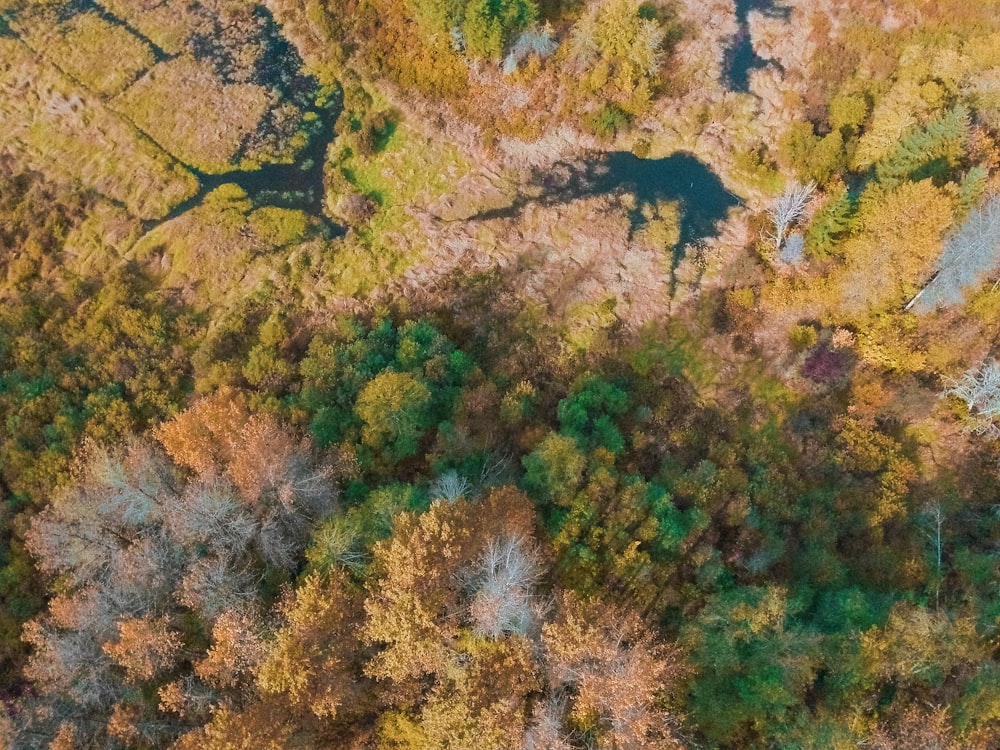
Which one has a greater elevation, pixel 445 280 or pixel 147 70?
pixel 147 70

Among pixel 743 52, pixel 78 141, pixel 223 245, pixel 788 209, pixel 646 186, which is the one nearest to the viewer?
pixel 788 209

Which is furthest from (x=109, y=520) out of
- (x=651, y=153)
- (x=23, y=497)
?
(x=651, y=153)

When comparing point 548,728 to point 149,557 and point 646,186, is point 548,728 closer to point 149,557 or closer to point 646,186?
point 149,557

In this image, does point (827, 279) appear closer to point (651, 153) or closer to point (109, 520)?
point (651, 153)

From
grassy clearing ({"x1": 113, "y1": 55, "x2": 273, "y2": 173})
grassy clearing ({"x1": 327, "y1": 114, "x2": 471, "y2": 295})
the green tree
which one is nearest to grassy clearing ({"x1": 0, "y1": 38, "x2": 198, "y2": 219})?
grassy clearing ({"x1": 113, "y1": 55, "x2": 273, "y2": 173})

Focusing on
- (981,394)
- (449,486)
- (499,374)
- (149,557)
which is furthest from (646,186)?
(149,557)

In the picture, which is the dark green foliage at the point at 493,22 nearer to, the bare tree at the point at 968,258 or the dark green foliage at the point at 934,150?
the dark green foliage at the point at 934,150
